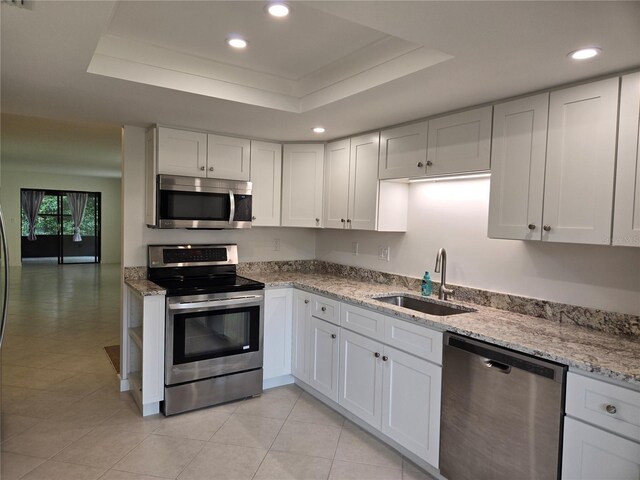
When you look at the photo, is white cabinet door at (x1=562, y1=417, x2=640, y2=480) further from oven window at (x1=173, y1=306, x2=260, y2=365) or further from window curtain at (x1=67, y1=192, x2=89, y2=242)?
window curtain at (x1=67, y1=192, x2=89, y2=242)

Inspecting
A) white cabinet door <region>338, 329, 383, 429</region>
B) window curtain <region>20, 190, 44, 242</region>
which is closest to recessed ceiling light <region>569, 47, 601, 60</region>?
white cabinet door <region>338, 329, 383, 429</region>

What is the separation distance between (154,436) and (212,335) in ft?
2.46

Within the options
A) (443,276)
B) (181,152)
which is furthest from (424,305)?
(181,152)

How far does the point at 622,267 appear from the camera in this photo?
2.15 metres

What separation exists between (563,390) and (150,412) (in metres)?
2.65

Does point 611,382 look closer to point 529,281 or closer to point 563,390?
point 563,390

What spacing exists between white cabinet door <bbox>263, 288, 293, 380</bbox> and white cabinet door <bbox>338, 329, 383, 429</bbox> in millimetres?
685

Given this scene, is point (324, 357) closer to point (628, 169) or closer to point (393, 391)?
point (393, 391)

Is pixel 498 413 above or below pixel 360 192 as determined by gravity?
below

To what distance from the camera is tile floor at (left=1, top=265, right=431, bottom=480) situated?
2.41m

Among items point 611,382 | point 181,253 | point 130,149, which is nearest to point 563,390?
point 611,382

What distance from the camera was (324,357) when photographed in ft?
10.6

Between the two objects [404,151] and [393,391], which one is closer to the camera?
[393,391]

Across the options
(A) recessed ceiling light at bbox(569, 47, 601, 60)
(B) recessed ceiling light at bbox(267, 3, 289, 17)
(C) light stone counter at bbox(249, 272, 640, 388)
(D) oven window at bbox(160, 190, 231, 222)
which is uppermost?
(B) recessed ceiling light at bbox(267, 3, 289, 17)
